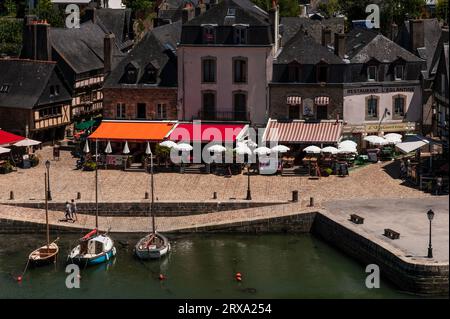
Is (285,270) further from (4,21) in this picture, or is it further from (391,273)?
(4,21)

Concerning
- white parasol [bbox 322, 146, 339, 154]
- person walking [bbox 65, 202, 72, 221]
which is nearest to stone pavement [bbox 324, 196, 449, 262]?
white parasol [bbox 322, 146, 339, 154]

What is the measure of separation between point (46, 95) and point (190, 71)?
12.0 metres

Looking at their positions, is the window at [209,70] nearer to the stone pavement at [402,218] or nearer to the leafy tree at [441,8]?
the stone pavement at [402,218]

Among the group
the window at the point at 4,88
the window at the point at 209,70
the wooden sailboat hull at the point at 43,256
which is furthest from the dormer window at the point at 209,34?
the wooden sailboat hull at the point at 43,256

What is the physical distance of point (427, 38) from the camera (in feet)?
262

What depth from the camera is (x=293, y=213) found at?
62062 millimetres

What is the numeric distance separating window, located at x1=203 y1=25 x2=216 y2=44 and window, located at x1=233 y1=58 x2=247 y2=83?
78.6 inches

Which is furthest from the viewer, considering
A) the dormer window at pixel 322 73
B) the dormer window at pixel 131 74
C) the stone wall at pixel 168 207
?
the dormer window at pixel 131 74

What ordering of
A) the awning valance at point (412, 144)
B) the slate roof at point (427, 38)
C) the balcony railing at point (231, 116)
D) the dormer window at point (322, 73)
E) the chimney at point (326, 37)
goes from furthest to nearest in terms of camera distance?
the chimney at point (326, 37)
the slate roof at point (427, 38)
the balcony railing at point (231, 116)
the dormer window at point (322, 73)
the awning valance at point (412, 144)

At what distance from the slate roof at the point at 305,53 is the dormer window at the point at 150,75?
8.29 metres

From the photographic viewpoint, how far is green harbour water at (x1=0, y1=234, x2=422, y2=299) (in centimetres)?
5206

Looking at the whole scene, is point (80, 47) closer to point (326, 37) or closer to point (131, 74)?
point (131, 74)

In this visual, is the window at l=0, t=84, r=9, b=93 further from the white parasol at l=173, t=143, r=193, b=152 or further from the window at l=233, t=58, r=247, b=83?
the window at l=233, t=58, r=247, b=83

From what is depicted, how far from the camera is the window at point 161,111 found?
76062 mm
